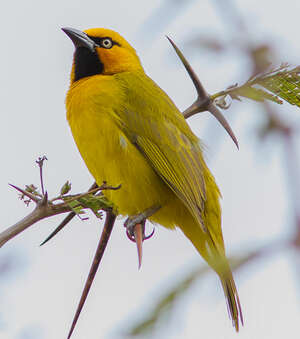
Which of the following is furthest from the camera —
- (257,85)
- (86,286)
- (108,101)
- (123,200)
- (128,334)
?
(108,101)

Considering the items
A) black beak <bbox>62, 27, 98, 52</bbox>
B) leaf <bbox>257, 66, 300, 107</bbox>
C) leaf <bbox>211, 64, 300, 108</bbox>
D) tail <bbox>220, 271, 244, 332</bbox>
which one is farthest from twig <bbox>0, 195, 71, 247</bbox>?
black beak <bbox>62, 27, 98, 52</bbox>

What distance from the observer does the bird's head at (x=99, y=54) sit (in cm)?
526

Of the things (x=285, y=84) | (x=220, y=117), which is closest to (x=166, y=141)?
(x=220, y=117)

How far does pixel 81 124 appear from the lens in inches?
167

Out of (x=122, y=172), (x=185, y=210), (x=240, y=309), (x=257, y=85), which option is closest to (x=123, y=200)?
(x=122, y=172)

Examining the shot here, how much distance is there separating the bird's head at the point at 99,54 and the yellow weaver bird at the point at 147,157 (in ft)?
1.31

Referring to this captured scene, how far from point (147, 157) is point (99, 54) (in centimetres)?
177

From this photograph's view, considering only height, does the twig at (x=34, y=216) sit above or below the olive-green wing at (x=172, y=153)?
above

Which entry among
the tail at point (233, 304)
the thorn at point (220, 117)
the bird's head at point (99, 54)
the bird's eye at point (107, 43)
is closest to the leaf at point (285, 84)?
the thorn at point (220, 117)

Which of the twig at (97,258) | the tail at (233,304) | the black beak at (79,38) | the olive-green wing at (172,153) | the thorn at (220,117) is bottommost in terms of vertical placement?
the tail at (233,304)

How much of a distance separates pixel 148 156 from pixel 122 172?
11.2 inches

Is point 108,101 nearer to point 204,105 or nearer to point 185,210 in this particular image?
point 185,210

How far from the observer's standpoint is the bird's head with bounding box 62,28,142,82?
5.26 metres

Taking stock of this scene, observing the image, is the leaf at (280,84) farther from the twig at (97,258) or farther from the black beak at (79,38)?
the black beak at (79,38)
